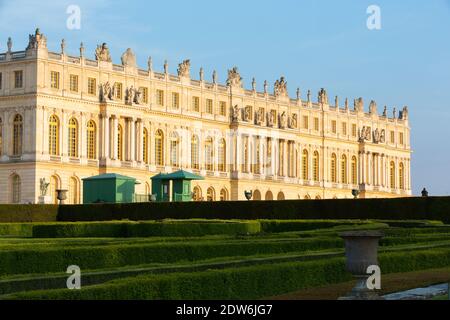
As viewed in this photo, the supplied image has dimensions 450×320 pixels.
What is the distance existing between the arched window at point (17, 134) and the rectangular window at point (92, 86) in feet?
21.3

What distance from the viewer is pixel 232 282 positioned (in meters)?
17.2

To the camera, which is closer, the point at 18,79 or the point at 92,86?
the point at 18,79

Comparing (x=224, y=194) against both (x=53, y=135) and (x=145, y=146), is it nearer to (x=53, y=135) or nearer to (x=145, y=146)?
(x=145, y=146)

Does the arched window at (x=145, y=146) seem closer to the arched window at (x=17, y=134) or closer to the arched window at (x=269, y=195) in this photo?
the arched window at (x=17, y=134)

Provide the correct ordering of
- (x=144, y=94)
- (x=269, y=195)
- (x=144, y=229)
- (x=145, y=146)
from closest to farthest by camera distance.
→ (x=144, y=229)
(x=145, y=146)
(x=144, y=94)
(x=269, y=195)

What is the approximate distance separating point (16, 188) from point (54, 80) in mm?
8072

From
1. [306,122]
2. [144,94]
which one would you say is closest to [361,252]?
[144,94]

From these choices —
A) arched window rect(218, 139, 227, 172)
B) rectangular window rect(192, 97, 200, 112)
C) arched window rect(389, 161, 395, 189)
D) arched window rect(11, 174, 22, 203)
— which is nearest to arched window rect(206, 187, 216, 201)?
arched window rect(218, 139, 227, 172)

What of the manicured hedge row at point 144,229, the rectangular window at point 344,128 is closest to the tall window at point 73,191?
the manicured hedge row at point 144,229

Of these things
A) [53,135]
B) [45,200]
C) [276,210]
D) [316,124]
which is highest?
[316,124]

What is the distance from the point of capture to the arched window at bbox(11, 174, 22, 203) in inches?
2889

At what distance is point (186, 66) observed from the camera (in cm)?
8894

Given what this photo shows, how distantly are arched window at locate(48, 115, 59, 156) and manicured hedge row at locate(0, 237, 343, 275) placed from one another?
49672 mm
